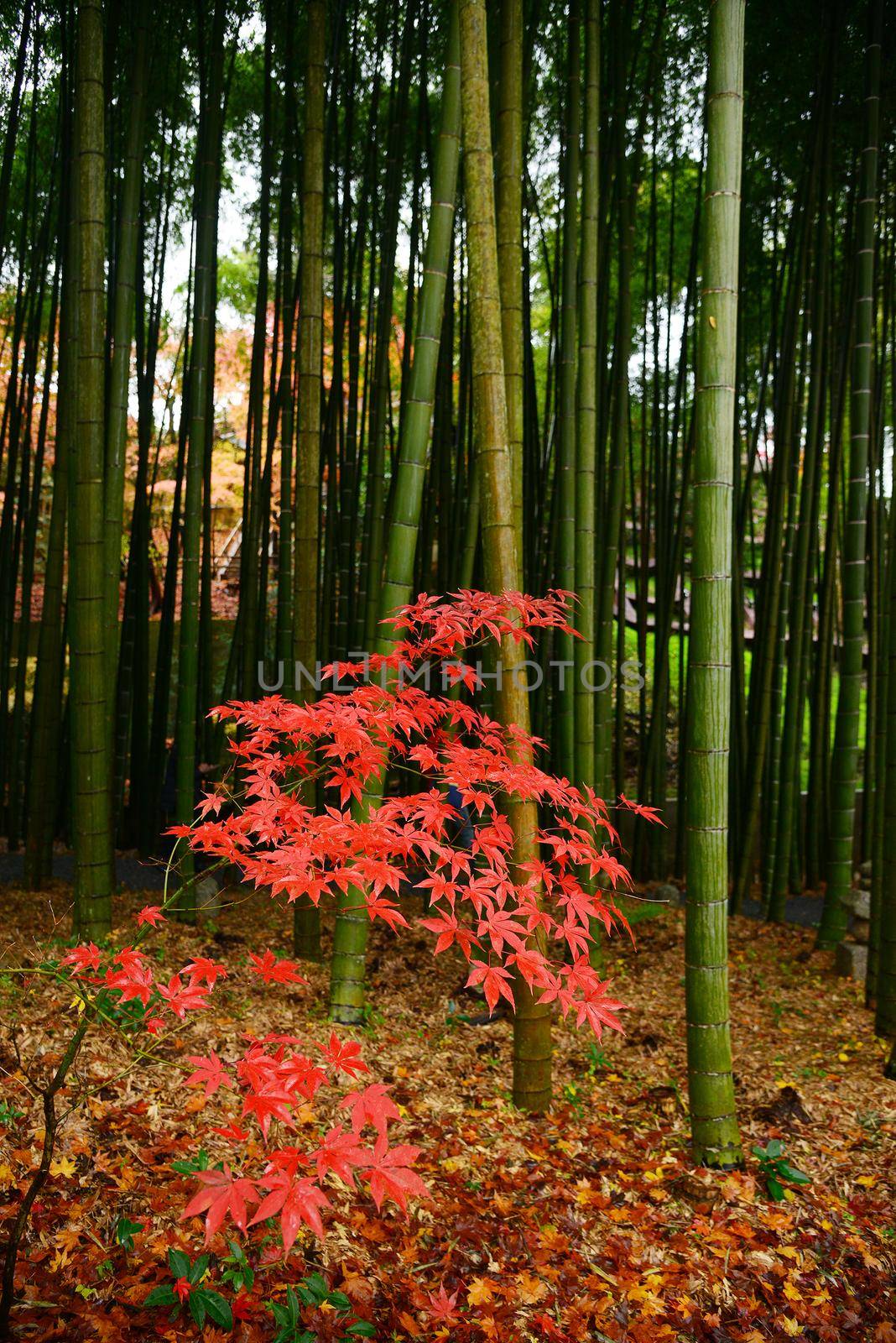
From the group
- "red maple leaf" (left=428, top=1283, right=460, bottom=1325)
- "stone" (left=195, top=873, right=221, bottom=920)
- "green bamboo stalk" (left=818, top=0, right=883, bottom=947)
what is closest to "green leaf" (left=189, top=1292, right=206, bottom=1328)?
"red maple leaf" (left=428, top=1283, right=460, bottom=1325)

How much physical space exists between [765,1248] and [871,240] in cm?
293

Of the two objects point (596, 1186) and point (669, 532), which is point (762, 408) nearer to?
point (669, 532)

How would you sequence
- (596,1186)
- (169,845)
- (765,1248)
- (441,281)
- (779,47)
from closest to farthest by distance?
1. (765,1248)
2. (596,1186)
3. (441,281)
4. (779,47)
5. (169,845)

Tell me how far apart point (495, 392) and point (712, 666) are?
2.66ft

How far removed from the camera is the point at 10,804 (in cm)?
448

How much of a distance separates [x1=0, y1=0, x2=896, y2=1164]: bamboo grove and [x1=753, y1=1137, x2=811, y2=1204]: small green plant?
0.34 feet

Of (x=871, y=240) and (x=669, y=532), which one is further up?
(x=871, y=240)

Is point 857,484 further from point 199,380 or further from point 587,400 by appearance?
point 199,380

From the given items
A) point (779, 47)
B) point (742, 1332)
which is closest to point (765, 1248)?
point (742, 1332)

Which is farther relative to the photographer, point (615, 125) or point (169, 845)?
point (169, 845)

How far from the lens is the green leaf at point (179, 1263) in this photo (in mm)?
1315

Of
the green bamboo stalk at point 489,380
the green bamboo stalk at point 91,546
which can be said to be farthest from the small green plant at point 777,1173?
the green bamboo stalk at point 91,546

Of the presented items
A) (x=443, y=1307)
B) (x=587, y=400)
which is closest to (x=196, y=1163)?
(x=443, y=1307)

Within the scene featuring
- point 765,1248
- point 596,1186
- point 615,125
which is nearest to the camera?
point 765,1248
